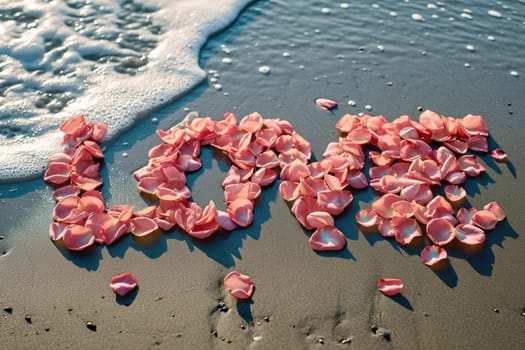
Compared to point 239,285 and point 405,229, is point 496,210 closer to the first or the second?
point 405,229

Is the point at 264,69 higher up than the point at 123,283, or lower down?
higher up

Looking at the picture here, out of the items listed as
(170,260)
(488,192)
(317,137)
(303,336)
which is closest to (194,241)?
(170,260)

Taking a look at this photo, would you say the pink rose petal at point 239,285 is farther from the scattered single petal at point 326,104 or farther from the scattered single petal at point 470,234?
the scattered single petal at point 326,104

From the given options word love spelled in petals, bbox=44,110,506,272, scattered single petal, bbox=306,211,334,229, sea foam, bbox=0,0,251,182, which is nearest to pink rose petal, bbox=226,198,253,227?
word love spelled in petals, bbox=44,110,506,272

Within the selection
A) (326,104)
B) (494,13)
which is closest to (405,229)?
(326,104)

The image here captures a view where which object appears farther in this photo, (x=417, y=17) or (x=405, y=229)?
(x=417, y=17)

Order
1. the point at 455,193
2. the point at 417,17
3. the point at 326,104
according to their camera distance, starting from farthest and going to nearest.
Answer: the point at 417,17 < the point at 326,104 < the point at 455,193

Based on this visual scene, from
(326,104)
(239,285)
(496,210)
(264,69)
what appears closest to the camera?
(239,285)

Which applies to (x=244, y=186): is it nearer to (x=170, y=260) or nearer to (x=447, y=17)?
(x=170, y=260)

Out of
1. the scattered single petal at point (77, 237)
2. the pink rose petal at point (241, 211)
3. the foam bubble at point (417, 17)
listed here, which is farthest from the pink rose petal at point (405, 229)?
the foam bubble at point (417, 17)
